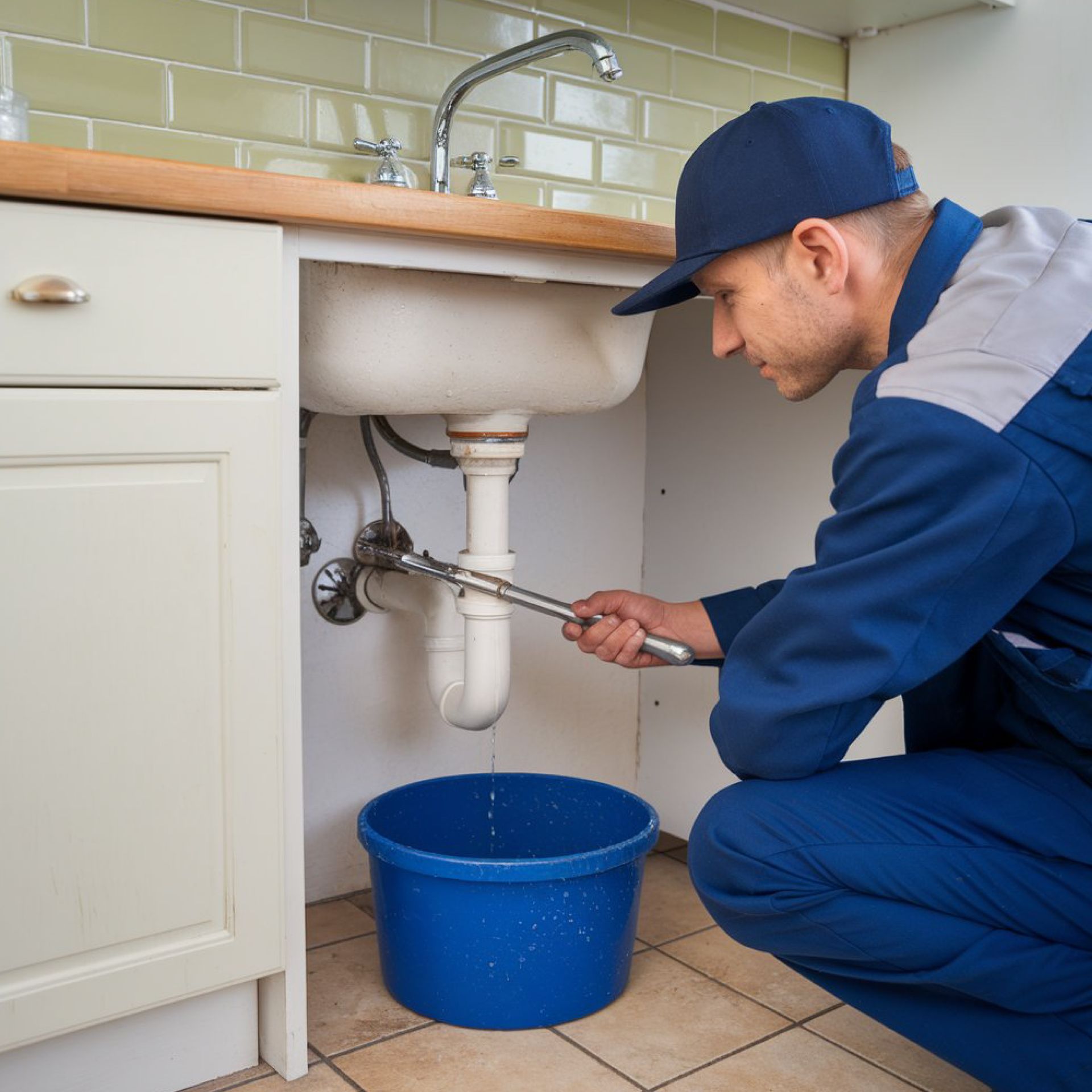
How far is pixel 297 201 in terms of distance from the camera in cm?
108

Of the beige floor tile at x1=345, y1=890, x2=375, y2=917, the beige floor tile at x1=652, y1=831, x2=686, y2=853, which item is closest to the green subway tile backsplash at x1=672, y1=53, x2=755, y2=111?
the beige floor tile at x1=652, y1=831, x2=686, y2=853

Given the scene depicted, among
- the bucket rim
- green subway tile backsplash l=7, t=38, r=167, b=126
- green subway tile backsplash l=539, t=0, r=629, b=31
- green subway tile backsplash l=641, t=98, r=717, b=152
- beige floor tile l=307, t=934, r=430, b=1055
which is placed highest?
green subway tile backsplash l=539, t=0, r=629, b=31

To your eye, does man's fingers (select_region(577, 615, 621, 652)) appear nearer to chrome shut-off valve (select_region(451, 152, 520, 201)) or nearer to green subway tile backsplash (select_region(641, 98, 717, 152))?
chrome shut-off valve (select_region(451, 152, 520, 201))

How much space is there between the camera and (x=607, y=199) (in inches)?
73.7

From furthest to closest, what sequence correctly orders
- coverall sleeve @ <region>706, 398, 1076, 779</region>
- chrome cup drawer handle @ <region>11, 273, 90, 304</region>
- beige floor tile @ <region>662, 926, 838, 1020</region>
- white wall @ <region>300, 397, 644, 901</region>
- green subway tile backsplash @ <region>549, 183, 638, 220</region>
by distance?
green subway tile backsplash @ <region>549, 183, 638, 220</region> < white wall @ <region>300, 397, 644, 901</region> < beige floor tile @ <region>662, 926, 838, 1020</region> < chrome cup drawer handle @ <region>11, 273, 90, 304</region> < coverall sleeve @ <region>706, 398, 1076, 779</region>

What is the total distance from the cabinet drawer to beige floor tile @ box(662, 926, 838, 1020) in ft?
2.94

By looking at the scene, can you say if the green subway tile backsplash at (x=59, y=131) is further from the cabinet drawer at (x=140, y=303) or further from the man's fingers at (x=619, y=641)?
the man's fingers at (x=619, y=641)

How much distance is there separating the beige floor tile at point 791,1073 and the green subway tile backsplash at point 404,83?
111 centimetres

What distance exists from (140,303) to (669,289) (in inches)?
17.8

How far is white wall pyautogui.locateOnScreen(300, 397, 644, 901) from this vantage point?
1.71 meters

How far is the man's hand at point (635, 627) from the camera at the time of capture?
1.37m

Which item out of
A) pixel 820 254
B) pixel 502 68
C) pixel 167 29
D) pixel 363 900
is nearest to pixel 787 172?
pixel 820 254

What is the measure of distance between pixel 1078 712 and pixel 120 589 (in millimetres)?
786

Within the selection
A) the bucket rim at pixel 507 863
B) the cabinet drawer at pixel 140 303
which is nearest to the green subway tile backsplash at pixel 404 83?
the cabinet drawer at pixel 140 303
